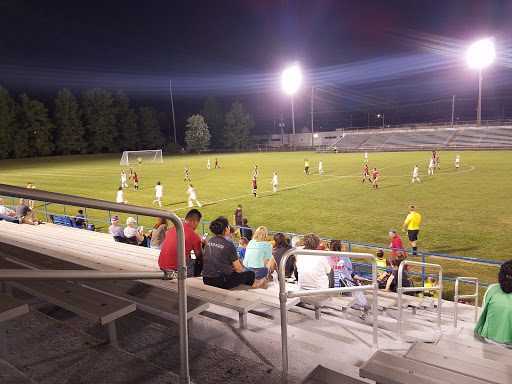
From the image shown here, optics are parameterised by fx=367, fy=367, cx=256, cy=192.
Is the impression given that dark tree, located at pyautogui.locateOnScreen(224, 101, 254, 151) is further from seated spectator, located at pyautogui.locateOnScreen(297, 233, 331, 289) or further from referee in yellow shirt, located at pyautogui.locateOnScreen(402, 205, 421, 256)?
seated spectator, located at pyautogui.locateOnScreen(297, 233, 331, 289)

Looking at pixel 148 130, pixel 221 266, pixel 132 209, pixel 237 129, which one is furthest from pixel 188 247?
pixel 237 129

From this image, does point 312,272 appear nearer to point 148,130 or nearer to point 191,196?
point 191,196

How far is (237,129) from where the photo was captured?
104m

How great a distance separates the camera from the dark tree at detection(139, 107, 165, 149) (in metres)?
94.9

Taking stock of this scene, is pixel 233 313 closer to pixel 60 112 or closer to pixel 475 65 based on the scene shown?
pixel 475 65

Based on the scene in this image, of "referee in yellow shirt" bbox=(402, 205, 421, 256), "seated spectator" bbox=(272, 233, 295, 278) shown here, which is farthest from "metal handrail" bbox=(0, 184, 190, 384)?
"referee in yellow shirt" bbox=(402, 205, 421, 256)

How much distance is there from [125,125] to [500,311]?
312 ft

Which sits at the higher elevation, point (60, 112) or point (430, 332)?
point (60, 112)

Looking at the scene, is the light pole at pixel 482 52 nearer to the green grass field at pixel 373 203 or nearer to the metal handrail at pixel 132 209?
the green grass field at pixel 373 203

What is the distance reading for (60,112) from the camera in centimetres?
8094

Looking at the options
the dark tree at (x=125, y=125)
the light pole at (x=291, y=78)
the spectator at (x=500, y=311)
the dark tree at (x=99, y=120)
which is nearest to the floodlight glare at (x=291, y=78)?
the light pole at (x=291, y=78)

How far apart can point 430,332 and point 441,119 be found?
103703 millimetres

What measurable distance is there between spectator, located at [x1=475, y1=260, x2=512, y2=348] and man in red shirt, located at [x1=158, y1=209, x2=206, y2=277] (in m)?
3.67

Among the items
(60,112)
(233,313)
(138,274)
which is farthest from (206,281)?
(60,112)
